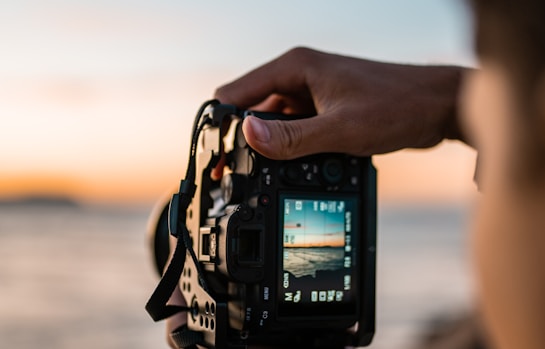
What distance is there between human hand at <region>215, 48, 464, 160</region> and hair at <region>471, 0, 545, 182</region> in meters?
1.40

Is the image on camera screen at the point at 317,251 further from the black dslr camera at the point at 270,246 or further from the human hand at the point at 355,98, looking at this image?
the human hand at the point at 355,98

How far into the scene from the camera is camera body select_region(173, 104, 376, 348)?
2.01 m

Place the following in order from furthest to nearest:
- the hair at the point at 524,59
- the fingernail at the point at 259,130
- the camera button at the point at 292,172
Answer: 1. the camera button at the point at 292,172
2. the fingernail at the point at 259,130
3. the hair at the point at 524,59

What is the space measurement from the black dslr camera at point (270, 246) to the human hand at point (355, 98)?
86mm

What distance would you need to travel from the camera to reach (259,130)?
1968 millimetres

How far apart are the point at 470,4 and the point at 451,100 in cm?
177

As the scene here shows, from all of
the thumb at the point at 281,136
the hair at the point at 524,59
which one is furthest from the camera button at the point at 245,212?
the hair at the point at 524,59

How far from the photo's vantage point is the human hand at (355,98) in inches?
83.4

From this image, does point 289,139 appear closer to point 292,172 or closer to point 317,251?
point 292,172

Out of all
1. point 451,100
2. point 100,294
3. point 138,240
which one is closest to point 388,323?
point 100,294

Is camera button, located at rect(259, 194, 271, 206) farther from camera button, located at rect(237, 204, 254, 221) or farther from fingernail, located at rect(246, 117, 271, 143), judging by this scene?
fingernail, located at rect(246, 117, 271, 143)

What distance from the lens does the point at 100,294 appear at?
1466cm

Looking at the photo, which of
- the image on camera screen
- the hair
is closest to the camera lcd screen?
the image on camera screen

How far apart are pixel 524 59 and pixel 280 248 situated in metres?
1.46
